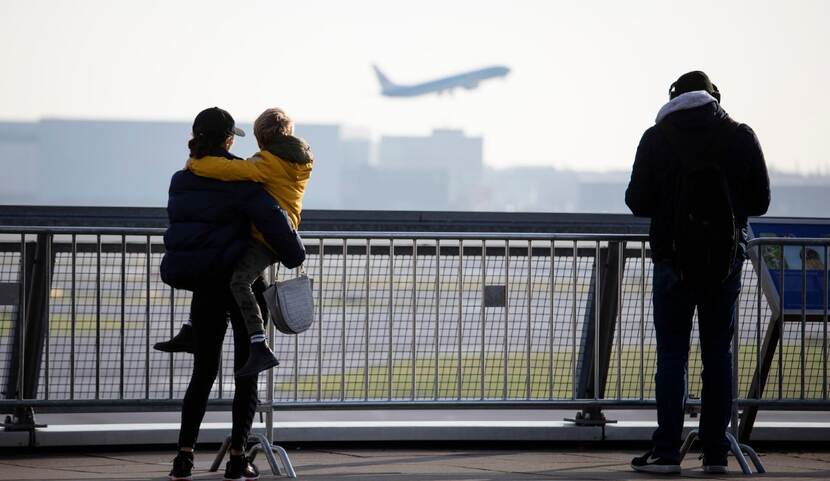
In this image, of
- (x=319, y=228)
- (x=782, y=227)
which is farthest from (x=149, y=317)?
(x=319, y=228)

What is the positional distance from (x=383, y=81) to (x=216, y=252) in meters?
119

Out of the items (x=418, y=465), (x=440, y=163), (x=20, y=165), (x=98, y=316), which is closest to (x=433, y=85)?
(x=440, y=163)

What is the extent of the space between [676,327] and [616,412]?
2.51m

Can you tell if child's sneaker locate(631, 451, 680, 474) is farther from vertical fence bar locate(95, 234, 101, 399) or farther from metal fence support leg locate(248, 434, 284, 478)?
vertical fence bar locate(95, 234, 101, 399)

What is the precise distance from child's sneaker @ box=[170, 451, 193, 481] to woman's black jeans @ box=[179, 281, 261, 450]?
0.04m

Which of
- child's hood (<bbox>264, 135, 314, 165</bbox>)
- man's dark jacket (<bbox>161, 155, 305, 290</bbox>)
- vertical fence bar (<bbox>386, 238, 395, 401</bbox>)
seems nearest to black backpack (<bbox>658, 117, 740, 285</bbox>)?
child's hood (<bbox>264, 135, 314, 165</bbox>)

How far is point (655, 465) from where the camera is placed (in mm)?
6285

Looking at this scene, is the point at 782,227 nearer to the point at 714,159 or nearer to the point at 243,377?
the point at 714,159

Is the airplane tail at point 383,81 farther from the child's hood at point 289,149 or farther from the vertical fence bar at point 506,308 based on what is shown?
the child's hood at point 289,149

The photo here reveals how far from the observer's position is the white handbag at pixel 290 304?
5.79 metres

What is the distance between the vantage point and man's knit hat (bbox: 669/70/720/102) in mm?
6109

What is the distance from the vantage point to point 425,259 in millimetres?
7387

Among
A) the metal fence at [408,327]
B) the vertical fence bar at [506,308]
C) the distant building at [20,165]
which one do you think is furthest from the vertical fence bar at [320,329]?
the distant building at [20,165]

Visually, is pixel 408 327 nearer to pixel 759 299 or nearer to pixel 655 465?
pixel 655 465
